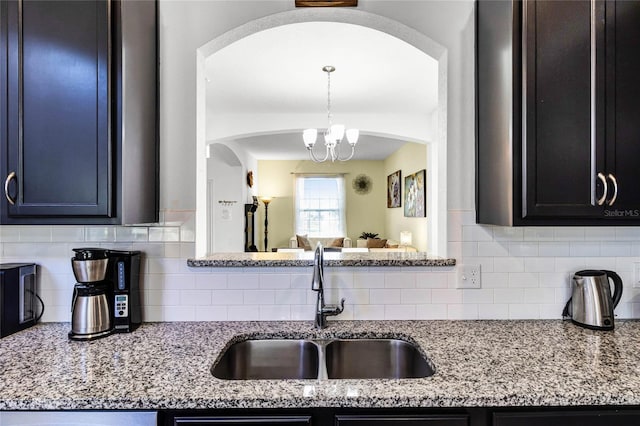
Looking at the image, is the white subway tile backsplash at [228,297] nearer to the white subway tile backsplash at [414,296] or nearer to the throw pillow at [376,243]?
the white subway tile backsplash at [414,296]

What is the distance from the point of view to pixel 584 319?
4.85 ft

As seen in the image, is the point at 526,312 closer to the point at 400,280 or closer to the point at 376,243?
the point at 400,280

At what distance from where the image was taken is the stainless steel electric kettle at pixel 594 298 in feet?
4.74

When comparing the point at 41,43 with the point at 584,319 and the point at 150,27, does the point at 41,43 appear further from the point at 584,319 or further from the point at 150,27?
the point at 584,319

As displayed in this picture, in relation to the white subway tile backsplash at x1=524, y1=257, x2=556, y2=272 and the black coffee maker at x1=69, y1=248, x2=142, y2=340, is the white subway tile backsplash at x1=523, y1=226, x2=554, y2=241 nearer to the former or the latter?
the white subway tile backsplash at x1=524, y1=257, x2=556, y2=272

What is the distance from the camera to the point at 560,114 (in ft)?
4.25

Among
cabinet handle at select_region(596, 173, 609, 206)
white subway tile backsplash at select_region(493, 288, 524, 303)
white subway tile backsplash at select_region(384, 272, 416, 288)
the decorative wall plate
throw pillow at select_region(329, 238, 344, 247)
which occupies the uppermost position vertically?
the decorative wall plate

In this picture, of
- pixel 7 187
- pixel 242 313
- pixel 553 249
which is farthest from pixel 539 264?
pixel 7 187

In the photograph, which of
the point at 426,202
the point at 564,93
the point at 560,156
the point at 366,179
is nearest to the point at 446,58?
the point at 564,93

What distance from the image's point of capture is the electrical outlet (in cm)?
159

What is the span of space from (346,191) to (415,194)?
9.82 ft

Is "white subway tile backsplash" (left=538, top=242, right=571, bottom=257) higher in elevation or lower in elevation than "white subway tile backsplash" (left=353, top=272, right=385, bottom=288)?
higher

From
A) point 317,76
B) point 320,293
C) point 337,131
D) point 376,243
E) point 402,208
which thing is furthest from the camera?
point 376,243

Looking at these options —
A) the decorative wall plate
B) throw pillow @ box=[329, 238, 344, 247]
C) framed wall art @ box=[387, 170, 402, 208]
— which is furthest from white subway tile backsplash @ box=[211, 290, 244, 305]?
the decorative wall plate
